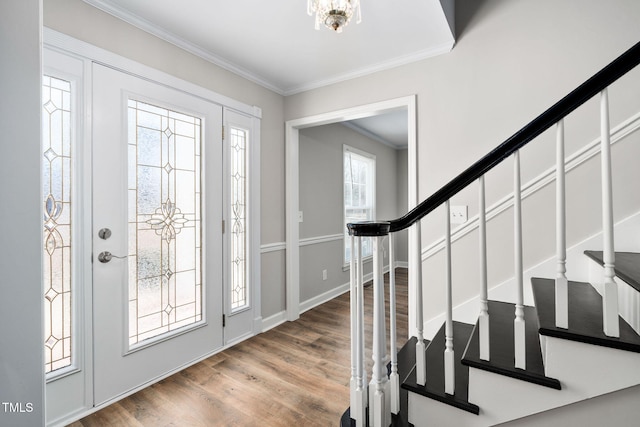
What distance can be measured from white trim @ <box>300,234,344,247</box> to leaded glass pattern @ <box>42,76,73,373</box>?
2.21m

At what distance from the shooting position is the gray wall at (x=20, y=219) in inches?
27.3

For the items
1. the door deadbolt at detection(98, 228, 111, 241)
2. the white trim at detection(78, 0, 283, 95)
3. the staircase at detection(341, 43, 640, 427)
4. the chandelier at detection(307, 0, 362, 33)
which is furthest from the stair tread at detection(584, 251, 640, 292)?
the white trim at detection(78, 0, 283, 95)

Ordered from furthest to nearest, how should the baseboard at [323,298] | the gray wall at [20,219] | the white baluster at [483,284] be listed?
the baseboard at [323,298], the white baluster at [483,284], the gray wall at [20,219]

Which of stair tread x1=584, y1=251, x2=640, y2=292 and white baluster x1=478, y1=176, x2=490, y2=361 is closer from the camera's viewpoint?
stair tread x1=584, y1=251, x2=640, y2=292

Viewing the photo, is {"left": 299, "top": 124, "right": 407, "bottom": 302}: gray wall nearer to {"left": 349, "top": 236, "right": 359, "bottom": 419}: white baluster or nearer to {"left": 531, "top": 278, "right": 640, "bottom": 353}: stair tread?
{"left": 349, "top": 236, "right": 359, "bottom": 419}: white baluster

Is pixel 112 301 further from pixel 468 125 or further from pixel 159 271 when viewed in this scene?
pixel 468 125

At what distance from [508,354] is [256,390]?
153 centimetres

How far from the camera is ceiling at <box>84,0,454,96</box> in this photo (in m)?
1.86

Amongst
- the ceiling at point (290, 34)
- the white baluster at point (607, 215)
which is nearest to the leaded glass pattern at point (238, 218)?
the ceiling at point (290, 34)

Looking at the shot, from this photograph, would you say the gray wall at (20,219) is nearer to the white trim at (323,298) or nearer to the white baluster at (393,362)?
the white baluster at (393,362)

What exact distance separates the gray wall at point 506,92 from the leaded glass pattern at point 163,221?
179 cm

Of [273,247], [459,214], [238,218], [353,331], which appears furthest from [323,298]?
[353,331]

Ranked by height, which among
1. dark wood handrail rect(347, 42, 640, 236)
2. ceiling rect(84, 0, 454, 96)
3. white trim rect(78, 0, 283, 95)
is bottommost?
dark wood handrail rect(347, 42, 640, 236)

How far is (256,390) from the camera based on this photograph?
1933 mm
